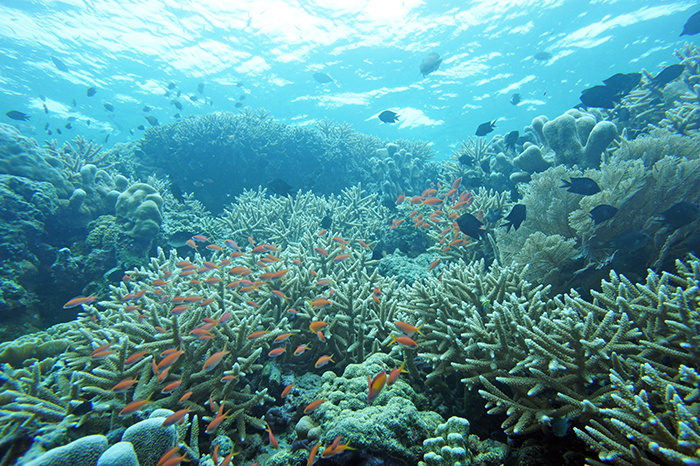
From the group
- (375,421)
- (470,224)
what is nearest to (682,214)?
(470,224)

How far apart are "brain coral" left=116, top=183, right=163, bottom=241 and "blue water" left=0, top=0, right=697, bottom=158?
7.63 metres

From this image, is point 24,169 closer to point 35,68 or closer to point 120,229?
point 120,229

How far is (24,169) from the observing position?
606 cm

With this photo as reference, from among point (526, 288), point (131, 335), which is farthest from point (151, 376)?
point (526, 288)

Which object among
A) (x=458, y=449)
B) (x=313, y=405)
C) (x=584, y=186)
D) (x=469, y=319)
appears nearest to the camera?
(x=458, y=449)

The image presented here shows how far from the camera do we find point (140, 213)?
601 centimetres

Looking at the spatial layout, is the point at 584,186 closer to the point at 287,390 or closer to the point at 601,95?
the point at 601,95

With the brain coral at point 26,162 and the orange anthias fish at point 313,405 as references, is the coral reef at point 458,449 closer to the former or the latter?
the orange anthias fish at point 313,405

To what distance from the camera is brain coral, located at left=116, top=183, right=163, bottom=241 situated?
5938mm

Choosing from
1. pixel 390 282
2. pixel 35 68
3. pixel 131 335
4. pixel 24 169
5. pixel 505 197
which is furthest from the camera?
pixel 35 68

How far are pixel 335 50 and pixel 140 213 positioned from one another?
16696 mm

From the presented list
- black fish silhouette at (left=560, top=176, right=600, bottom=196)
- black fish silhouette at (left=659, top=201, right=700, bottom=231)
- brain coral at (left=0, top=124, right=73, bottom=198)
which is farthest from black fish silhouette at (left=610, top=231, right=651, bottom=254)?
brain coral at (left=0, top=124, right=73, bottom=198)

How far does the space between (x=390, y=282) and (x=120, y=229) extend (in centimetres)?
632

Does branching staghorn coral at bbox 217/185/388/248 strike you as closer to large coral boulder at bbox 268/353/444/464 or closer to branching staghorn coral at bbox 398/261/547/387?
branching staghorn coral at bbox 398/261/547/387
